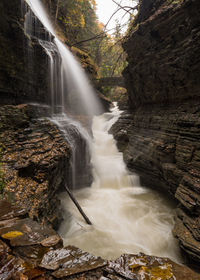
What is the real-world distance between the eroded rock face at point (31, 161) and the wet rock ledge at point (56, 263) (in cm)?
134

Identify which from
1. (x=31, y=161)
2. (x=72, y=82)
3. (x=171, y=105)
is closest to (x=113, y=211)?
(x=31, y=161)

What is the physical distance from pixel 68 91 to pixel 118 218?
12.2 metres

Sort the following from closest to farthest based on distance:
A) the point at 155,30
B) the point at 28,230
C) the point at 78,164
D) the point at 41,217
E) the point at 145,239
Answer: the point at 28,230, the point at 41,217, the point at 145,239, the point at 155,30, the point at 78,164

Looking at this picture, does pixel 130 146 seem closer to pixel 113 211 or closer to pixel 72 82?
pixel 113 211

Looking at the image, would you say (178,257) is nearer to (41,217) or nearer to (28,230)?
(41,217)

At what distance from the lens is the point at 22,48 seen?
7.11 meters

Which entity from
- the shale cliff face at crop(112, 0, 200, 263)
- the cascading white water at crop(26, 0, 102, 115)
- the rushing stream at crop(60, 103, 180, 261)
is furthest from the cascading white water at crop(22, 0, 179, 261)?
the cascading white water at crop(26, 0, 102, 115)

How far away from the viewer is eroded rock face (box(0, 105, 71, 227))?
381 centimetres

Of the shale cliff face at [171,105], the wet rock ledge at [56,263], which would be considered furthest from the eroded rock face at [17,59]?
the wet rock ledge at [56,263]

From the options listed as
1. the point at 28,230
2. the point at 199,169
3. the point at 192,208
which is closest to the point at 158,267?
the point at 28,230

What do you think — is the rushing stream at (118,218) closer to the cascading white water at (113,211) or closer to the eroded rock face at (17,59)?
the cascading white water at (113,211)

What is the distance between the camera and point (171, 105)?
7.19 meters

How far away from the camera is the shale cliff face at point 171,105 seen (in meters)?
4.82

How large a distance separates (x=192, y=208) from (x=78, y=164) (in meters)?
5.53
